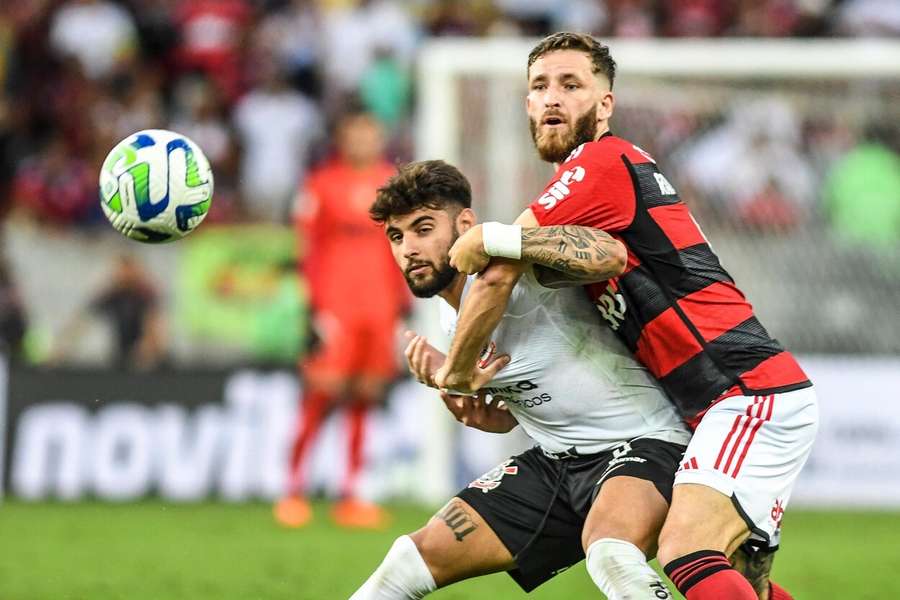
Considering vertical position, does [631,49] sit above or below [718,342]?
above

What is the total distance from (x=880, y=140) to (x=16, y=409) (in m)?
7.67

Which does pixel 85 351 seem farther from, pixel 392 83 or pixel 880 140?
pixel 880 140

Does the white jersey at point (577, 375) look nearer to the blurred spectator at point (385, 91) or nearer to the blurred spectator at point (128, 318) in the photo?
the blurred spectator at point (128, 318)

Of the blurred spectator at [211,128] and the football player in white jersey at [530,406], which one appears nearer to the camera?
the football player in white jersey at [530,406]

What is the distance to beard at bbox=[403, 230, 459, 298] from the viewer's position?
17.2 feet

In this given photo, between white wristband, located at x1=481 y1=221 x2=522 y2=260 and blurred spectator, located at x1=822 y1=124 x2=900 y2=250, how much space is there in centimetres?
857

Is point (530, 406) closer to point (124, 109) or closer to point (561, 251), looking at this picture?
point (561, 251)

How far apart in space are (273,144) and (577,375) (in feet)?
36.6

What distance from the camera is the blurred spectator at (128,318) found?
1402 centimetres

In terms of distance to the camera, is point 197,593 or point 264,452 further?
point 264,452

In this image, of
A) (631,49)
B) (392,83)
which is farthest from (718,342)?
(392,83)

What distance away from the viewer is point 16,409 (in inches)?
506

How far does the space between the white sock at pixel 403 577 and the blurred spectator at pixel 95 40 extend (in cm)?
1253

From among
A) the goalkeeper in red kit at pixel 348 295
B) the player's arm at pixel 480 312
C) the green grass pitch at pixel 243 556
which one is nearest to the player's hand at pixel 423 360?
the player's arm at pixel 480 312
